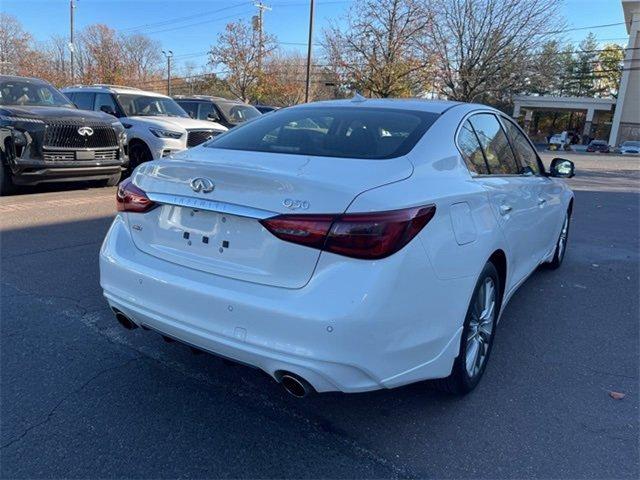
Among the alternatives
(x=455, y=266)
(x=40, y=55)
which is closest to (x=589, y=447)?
(x=455, y=266)

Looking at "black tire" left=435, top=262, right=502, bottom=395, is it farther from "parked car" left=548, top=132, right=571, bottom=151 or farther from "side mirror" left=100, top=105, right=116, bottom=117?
"parked car" left=548, top=132, right=571, bottom=151

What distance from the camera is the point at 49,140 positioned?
7.81m

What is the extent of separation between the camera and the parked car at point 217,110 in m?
13.5

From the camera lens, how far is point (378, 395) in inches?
118

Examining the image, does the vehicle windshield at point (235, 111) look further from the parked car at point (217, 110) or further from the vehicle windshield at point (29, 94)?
the vehicle windshield at point (29, 94)

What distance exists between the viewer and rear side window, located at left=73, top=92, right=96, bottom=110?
11.2 metres

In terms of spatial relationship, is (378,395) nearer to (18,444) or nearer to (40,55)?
(18,444)

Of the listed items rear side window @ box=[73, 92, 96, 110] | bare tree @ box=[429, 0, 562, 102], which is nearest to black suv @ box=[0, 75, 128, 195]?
rear side window @ box=[73, 92, 96, 110]

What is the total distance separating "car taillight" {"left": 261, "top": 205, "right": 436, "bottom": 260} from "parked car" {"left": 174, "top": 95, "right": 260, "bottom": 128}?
38.6ft

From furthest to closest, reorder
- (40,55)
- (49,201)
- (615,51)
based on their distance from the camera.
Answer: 1. (615,51)
2. (40,55)
3. (49,201)

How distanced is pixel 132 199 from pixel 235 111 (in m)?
11.7

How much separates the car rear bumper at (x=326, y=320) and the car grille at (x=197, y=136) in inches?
319

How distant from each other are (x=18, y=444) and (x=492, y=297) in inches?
103

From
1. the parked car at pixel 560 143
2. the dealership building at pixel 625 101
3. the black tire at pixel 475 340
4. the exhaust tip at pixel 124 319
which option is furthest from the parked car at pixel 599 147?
the exhaust tip at pixel 124 319
